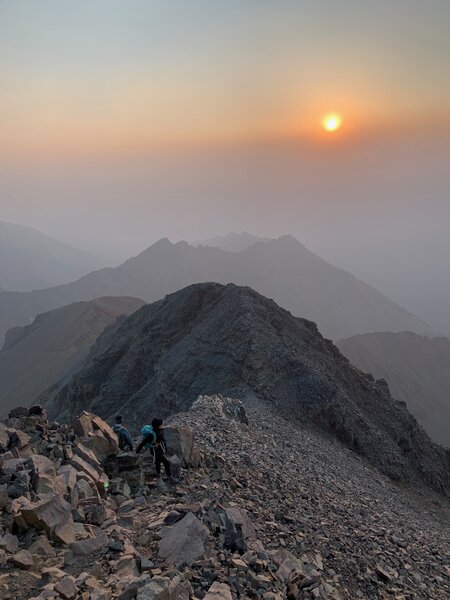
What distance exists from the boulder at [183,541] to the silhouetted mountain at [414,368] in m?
75.7

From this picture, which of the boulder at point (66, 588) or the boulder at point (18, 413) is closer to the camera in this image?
the boulder at point (66, 588)

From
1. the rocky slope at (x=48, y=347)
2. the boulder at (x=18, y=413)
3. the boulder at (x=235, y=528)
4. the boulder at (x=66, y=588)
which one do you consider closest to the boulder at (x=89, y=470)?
the boulder at (x=235, y=528)

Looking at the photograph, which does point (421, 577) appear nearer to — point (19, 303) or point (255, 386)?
point (255, 386)

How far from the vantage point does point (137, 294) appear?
18425 centimetres

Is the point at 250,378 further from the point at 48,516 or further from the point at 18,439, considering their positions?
the point at 48,516

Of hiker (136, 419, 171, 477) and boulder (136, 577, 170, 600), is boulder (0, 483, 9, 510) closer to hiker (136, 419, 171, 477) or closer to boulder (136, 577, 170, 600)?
hiker (136, 419, 171, 477)

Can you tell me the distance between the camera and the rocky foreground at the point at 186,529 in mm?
8008

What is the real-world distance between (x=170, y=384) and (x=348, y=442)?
1250 cm

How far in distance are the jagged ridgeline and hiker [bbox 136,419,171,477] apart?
45.5 feet

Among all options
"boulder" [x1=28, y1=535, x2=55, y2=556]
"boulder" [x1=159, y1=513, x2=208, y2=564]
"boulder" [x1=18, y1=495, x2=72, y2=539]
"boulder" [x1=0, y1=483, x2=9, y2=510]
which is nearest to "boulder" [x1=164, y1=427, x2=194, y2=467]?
"boulder" [x1=159, y1=513, x2=208, y2=564]

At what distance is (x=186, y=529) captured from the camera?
9.04m

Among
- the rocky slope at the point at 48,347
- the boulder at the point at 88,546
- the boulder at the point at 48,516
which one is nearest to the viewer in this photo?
the boulder at the point at 88,546

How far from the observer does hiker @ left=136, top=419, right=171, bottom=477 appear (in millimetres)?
12086

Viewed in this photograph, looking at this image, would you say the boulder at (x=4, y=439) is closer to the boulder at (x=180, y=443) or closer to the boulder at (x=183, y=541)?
the boulder at (x=180, y=443)
